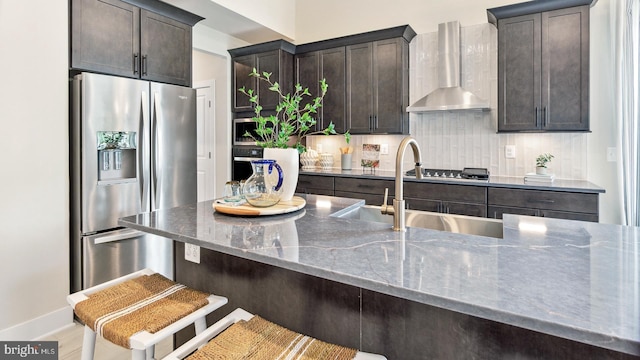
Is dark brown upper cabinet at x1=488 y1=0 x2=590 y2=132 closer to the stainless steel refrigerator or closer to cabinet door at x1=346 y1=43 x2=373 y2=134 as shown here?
cabinet door at x1=346 y1=43 x2=373 y2=134

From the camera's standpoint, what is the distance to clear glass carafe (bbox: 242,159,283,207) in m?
1.67

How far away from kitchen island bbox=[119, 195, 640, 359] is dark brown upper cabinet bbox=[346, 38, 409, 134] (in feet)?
8.24

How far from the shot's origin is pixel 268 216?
1.61 m

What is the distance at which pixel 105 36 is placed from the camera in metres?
2.72

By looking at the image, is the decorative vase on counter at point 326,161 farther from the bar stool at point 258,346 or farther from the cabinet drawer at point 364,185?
the bar stool at point 258,346

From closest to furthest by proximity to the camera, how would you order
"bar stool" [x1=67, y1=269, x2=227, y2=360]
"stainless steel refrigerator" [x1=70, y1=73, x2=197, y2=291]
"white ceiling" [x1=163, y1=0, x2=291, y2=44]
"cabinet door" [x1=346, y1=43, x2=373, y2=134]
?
"bar stool" [x1=67, y1=269, x2=227, y2=360] < "stainless steel refrigerator" [x1=70, y1=73, x2=197, y2=291] < "white ceiling" [x1=163, y1=0, x2=291, y2=44] < "cabinet door" [x1=346, y1=43, x2=373, y2=134]

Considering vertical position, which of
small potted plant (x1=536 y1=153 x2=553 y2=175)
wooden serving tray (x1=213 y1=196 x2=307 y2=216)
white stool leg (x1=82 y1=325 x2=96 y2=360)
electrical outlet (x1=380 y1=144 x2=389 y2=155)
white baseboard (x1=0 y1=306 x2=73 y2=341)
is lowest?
white baseboard (x1=0 y1=306 x2=73 y2=341)

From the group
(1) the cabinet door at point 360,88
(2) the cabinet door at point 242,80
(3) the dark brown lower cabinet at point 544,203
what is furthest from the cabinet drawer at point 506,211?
(2) the cabinet door at point 242,80

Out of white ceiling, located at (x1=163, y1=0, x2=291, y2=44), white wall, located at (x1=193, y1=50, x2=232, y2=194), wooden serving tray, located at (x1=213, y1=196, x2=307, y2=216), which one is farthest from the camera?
white wall, located at (x1=193, y1=50, x2=232, y2=194)

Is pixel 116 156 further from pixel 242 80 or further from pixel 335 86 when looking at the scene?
pixel 335 86

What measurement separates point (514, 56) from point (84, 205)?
12.7 ft

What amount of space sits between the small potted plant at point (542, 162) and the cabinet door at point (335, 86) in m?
2.03

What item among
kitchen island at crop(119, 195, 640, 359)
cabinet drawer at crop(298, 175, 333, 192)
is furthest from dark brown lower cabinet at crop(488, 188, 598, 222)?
cabinet drawer at crop(298, 175, 333, 192)

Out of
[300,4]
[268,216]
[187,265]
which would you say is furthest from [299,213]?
[300,4]
